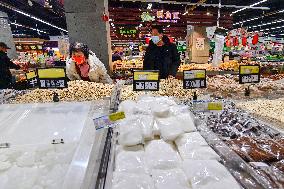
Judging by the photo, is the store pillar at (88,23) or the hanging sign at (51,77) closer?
the hanging sign at (51,77)

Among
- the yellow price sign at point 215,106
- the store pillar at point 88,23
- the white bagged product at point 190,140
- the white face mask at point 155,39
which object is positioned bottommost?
the white bagged product at point 190,140

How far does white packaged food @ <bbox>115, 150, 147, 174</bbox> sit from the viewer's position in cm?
116

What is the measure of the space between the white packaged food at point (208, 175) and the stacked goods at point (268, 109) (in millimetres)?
980

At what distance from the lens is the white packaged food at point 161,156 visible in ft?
3.85

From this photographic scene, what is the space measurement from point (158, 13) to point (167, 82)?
31.5 ft

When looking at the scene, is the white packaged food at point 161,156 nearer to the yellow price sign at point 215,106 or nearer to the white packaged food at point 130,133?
the white packaged food at point 130,133

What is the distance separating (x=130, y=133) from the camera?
4.54ft

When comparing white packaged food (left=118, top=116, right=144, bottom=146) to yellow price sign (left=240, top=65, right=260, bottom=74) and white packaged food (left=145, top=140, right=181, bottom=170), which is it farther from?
yellow price sign (left=240, top=65, right=260, bottom=74)

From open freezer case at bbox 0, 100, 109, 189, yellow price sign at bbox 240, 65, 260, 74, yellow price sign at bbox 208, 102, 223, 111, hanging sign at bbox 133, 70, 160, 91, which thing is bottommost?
open freezer case at bbox 0, 100, 109, 189

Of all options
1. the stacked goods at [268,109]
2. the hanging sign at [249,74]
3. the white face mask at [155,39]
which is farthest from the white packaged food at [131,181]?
the white face mask at [155,39]

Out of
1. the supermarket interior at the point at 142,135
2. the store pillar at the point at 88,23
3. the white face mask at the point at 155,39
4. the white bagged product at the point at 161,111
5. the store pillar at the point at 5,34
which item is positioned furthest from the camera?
the store pillar at the point at 5,34

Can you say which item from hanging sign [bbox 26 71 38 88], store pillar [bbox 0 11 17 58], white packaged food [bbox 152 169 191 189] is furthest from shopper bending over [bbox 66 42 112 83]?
store pillar [bbox 0 11 17 58]

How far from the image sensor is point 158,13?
11.7 m

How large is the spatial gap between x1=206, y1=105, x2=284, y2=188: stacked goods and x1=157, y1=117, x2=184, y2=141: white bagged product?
13.3 inches
